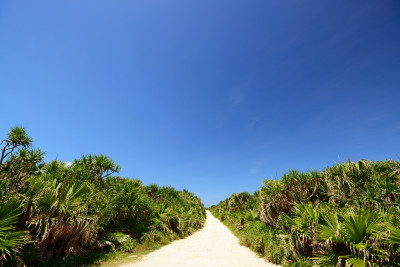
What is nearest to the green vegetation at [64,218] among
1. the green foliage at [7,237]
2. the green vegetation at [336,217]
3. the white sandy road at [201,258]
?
the green foliage at [7,237]

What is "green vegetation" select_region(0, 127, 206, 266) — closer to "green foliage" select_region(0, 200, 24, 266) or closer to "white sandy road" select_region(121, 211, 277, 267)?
"green foliage" select_region(0, 200, 24, 266)

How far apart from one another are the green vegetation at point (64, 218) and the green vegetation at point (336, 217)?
280 inches

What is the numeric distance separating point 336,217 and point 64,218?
976 centimetres

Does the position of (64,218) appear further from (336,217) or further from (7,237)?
(336,217)

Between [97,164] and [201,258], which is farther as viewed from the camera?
[97,164]

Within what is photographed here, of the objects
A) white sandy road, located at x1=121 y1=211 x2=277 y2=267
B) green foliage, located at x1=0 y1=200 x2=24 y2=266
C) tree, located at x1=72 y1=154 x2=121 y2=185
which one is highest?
tree, located at x1=72 y1=154 x2=121 y2=185

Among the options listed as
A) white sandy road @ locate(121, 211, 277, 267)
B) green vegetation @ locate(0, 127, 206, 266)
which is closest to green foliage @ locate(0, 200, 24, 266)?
green vegetation @ locate(0, 127, 206, 266)

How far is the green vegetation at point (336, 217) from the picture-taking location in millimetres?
4438

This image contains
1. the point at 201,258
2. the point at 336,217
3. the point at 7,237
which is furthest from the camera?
the point at 201,258

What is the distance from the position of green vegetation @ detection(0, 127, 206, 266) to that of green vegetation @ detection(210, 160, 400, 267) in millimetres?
7119

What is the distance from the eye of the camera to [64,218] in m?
6.16

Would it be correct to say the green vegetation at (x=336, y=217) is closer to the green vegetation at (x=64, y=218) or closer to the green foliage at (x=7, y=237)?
the green vegetation at (x=64, y=218)

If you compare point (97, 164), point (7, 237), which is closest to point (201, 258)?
point (7, 237)

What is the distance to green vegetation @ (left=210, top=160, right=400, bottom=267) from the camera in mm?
4438
